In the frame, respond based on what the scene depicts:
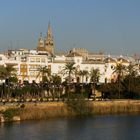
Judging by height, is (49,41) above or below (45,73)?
above

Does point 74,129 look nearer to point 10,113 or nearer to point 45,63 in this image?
point 10,113

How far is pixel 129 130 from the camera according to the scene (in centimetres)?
5294

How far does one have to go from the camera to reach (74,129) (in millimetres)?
53000

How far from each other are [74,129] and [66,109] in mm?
11716

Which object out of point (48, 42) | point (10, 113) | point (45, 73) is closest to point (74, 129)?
point (10, 113)

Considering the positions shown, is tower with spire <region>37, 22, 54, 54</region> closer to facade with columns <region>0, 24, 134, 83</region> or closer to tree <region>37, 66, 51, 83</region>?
facade with columns <region>0, 24, 134, 83</region>

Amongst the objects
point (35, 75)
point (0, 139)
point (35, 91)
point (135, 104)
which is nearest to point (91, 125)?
point (0, 139)

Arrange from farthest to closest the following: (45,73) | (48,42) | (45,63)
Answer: (48,42), (45,63), (45,73)

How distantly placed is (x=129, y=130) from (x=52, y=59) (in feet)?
174

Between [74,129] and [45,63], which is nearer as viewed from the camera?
[74,129]

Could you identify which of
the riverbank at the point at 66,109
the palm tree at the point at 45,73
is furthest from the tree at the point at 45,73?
the riverbank at the point at 66,109

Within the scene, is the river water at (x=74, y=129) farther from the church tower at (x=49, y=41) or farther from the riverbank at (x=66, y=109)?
the church tower at (x=49, y=41)

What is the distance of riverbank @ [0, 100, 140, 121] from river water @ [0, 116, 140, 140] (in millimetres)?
2060

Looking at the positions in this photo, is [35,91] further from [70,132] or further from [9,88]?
[70,132]
